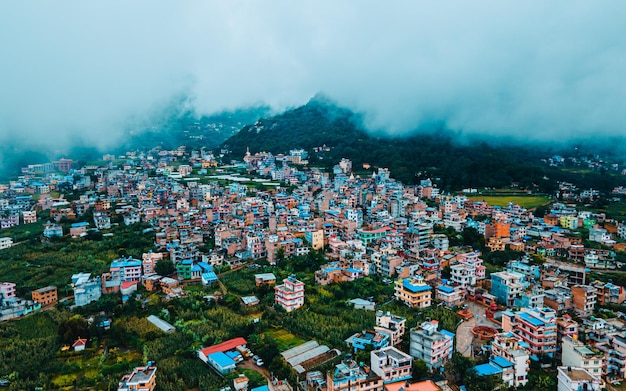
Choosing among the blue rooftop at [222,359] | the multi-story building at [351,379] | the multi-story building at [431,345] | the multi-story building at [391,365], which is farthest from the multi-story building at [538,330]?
the blue rooftop at [222,359]

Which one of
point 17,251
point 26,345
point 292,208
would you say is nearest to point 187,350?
point 26,345

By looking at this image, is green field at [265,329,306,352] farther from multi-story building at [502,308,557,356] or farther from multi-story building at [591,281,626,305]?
multi-story building at [591,281,626,305]

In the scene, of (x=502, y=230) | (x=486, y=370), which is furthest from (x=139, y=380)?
(x=502, y=230)

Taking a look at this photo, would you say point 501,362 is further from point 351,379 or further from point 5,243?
point 5,243

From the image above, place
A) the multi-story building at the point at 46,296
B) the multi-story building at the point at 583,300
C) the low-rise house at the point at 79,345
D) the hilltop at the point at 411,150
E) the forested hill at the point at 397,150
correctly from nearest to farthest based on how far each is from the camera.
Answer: the low-rise house at the point at 79,345, the multi-story building at the point at 583,300, the multi-story building at the point at 46,296, the hilltop at the point at 411,150, the forested hill at the point at 397,150

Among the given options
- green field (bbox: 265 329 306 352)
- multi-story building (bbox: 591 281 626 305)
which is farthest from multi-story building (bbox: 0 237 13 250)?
multi-story building (bbox: 591 281 626 305)

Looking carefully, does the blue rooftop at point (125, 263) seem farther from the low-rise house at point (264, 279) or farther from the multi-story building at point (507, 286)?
the multi-story building at point (507, 286)
